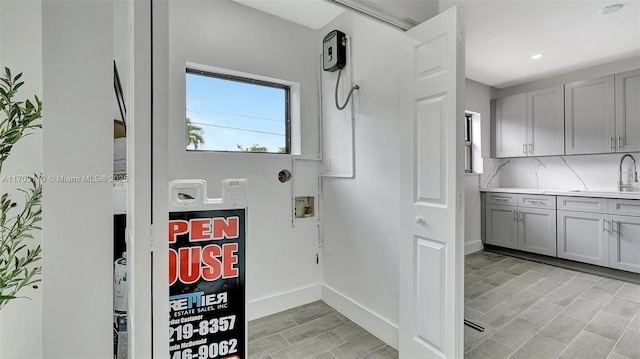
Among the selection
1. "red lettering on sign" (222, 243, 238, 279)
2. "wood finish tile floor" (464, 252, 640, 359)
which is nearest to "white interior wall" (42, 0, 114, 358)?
"red lettering on sign" (222, 243, 238, 279)

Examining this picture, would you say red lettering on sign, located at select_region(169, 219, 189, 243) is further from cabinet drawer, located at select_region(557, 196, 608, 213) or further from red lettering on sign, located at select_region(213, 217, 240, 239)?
cabinet drawer, located at select_region(557, 196, 608, 213)

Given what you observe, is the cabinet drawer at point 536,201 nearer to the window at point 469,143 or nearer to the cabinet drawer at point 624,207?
the cabinet drawer at point 624,207

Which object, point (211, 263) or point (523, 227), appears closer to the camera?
point (211, 263)

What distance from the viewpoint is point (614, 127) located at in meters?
3.46

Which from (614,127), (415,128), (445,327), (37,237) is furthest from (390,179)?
(614,127)

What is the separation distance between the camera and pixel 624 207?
3.18m

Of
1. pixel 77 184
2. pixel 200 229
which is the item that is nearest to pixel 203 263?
pixel 200 229

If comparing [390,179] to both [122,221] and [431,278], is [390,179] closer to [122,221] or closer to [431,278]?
[431,278]

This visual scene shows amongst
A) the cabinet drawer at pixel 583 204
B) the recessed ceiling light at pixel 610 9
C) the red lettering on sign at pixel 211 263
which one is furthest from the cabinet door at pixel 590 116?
the red lettering on sign at pixel 211 263

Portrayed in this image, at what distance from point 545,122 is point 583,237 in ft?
5.34

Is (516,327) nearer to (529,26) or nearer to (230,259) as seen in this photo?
(230,259)

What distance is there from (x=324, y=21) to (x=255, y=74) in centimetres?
83

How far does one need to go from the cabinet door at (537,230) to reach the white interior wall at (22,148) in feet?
16.1

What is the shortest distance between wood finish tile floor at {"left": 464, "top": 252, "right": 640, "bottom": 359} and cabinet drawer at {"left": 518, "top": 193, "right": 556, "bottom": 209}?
81 cm
